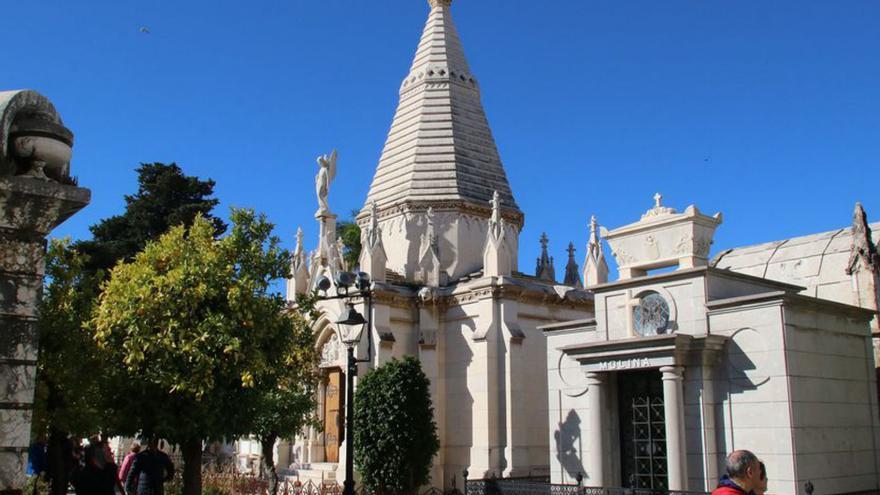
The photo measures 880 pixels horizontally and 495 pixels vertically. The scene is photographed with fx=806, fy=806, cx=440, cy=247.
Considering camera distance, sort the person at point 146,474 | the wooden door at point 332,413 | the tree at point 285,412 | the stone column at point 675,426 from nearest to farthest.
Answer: the person at point 146,474 < the stone column at point 675,426 < the tree at point 285,412 < the wooden door at point 332,413

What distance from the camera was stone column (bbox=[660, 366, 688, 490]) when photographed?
15.0 m

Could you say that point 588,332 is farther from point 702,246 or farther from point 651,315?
point 702,246

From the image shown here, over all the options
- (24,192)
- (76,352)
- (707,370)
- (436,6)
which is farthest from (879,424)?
(436,6)

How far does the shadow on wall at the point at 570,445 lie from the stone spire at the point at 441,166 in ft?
39.7

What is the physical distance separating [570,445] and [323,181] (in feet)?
51.9

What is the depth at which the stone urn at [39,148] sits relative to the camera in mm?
6445

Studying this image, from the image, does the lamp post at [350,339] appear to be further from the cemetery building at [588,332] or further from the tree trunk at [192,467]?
the tree trunk at [192,467]

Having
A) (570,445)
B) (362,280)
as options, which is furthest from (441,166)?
(362,280)

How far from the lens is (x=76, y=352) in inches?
507

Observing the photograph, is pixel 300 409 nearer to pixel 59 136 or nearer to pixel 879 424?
pixel 879 424

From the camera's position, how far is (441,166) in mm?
31797

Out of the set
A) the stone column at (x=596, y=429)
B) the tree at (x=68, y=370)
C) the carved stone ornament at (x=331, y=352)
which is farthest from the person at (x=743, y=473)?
the carved stone ornament at (x=331, y=352)

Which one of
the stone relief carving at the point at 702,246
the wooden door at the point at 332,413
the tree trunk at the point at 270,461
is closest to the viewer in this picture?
the stone relief carving at the point at 702,246

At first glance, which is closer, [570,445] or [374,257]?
[570,445]
